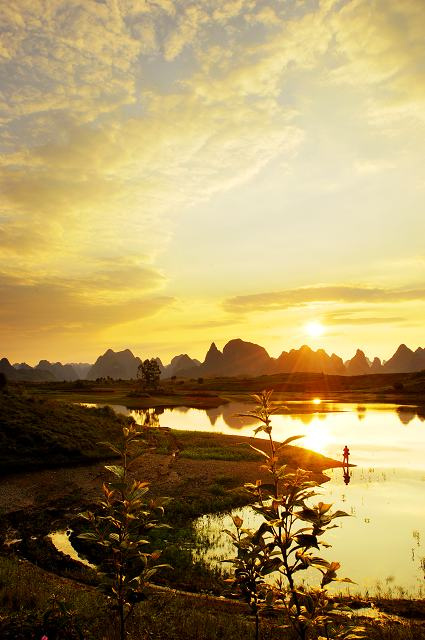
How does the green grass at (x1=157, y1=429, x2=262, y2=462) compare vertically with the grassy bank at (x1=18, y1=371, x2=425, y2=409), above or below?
below

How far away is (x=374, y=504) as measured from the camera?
80.7ft

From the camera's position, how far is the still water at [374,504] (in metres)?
16.2

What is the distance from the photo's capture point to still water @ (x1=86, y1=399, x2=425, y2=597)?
16250 millimetres

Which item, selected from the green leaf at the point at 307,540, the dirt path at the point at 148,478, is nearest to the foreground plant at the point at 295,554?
the green leaf at the point at 307,540

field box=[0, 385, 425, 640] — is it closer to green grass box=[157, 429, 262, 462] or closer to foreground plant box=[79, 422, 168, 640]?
green grass box=[157, 429, 262, 462]

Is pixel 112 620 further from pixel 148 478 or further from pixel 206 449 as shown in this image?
pixel 206 449

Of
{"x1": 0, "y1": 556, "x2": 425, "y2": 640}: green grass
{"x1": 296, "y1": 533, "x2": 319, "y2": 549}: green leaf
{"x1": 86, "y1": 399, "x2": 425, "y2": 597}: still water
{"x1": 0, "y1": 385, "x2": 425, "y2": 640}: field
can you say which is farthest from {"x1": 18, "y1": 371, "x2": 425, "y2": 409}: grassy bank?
{"x1": 296, "y1": 533, "x2": 319, "y2": 549}: green leaf

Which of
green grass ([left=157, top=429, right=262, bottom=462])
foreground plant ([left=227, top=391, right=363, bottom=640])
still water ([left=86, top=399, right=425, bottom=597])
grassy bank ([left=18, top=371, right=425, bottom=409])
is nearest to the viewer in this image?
foreground plant ([left=227, top=391, right=363, bottom=640])

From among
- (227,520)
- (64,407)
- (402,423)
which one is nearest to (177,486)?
(227,520)

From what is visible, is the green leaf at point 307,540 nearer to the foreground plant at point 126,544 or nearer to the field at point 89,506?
the field at point 89,506

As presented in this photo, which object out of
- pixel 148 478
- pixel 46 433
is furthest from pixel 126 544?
pixel 46 433

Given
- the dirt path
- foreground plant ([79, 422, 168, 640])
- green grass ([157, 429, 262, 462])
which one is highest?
foreground plant ([79, 422, 168, 640])

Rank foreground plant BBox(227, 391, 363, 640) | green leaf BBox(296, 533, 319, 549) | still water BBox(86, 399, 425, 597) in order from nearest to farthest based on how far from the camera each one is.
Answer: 1. green leaf BBox(296, 533, 319, 549)
2. foreground plant BBox(227, 391, 363, 640)
3. still water BBox(86, 399, 425, 597)

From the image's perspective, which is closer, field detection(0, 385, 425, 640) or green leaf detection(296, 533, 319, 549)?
green leaf detection(296, 533, 319, 549)
